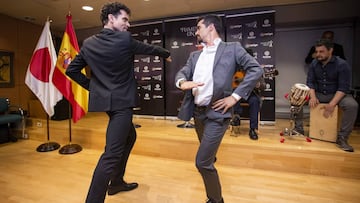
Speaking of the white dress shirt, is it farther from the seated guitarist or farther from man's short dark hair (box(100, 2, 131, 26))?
the seated guitarist

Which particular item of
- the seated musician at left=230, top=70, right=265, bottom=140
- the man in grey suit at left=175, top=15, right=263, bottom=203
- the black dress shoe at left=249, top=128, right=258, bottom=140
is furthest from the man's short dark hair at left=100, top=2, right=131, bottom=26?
the black dress shoe at left=249, top=128, right=258, bottom=140

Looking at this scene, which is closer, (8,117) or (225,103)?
(225,103)

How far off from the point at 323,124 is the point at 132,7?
3757 mm

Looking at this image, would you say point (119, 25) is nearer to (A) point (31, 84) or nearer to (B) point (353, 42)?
(A) point (31, 84)

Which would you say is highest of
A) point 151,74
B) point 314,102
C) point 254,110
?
point 151,74

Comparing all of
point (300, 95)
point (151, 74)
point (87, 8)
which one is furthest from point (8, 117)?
point (300, 95)

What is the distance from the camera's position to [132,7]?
439 centimetres

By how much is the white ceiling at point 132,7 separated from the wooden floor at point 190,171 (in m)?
2.30

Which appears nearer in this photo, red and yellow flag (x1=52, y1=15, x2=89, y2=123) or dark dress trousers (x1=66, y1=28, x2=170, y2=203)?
dark dress trousers (x1=66, y1=28, x2=170, y2=203)

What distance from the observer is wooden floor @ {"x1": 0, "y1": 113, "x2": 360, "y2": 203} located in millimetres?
2189

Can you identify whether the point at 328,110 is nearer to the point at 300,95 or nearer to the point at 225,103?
the point at 300,95

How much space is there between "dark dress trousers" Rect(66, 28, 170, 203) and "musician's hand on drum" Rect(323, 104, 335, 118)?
93.0 inches

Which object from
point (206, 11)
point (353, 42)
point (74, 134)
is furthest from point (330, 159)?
point (74, 134)

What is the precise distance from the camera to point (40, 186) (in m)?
2.45
